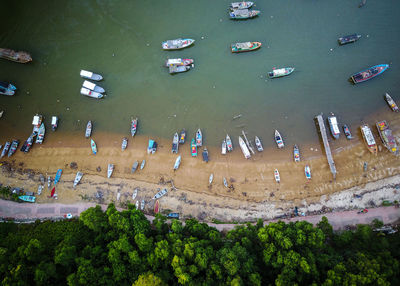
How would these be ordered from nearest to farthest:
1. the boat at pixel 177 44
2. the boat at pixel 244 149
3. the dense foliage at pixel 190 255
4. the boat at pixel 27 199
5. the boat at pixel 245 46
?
the dense foliage at pixel 190 255
the boat at pixel 27 199
the boat at pixel 244 149
the boat at pixel 245 46
the boat at pixel 177 44

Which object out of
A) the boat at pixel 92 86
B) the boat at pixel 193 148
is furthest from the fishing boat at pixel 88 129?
the boat at pixel 193 148

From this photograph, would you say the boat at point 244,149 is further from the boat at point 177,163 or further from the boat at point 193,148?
the boat at point 177,163

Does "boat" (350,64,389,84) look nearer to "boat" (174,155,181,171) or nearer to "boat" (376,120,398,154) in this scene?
"boat" (376,120,398,154)

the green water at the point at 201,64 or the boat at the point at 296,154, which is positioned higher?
the green water at the point at 201,64

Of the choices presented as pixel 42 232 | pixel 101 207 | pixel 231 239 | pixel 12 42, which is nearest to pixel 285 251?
pixel 231 239

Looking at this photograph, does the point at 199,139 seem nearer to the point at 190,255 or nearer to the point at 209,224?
→ the point at 209,224

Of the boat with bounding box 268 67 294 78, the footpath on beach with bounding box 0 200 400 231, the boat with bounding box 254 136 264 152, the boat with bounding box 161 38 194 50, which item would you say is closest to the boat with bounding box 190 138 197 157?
the boat with bounding box 254 136 264 152

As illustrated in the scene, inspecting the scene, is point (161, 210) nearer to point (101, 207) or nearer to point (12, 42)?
point (101, 207)
